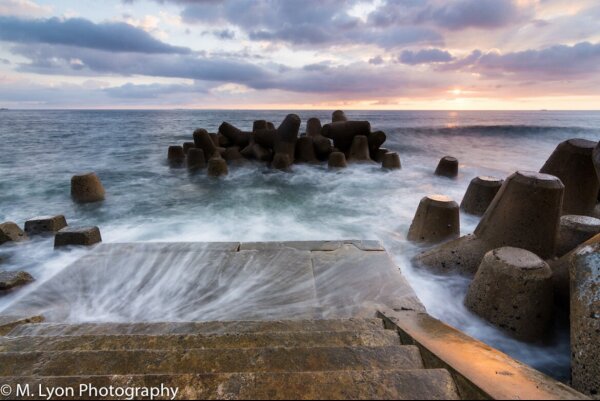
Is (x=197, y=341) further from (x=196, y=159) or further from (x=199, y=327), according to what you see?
(x=196, y=159)

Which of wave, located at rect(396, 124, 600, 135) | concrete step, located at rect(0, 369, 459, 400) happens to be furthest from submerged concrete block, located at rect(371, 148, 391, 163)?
wave, located at rect(396, 124, 600, 135)

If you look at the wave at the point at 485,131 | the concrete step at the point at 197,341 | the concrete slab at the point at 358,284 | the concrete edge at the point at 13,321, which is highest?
the wave at the point at 485,131

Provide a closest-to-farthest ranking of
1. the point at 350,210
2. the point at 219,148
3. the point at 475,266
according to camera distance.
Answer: the point at 475,266, the point at 350,210, the point at 219,148

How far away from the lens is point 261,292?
2785mm

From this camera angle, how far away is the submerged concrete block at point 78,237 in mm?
3955

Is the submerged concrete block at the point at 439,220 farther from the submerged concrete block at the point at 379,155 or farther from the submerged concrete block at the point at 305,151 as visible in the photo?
the submerged concrete block at the point at 379,155

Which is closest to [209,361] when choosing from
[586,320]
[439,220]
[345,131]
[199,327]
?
[199,327]

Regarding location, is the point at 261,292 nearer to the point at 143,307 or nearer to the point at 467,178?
the point at 143,307

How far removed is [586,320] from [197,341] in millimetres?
2159

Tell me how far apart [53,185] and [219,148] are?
4.94 meters

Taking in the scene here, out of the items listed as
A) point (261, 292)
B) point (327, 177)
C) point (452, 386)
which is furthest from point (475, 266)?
point (327, 177)

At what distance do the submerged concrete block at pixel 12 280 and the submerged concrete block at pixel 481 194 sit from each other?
6.04m

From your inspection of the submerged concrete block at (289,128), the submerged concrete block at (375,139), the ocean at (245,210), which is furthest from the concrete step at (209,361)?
the submerged concrete block at (375,139)

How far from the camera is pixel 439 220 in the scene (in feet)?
14.0
